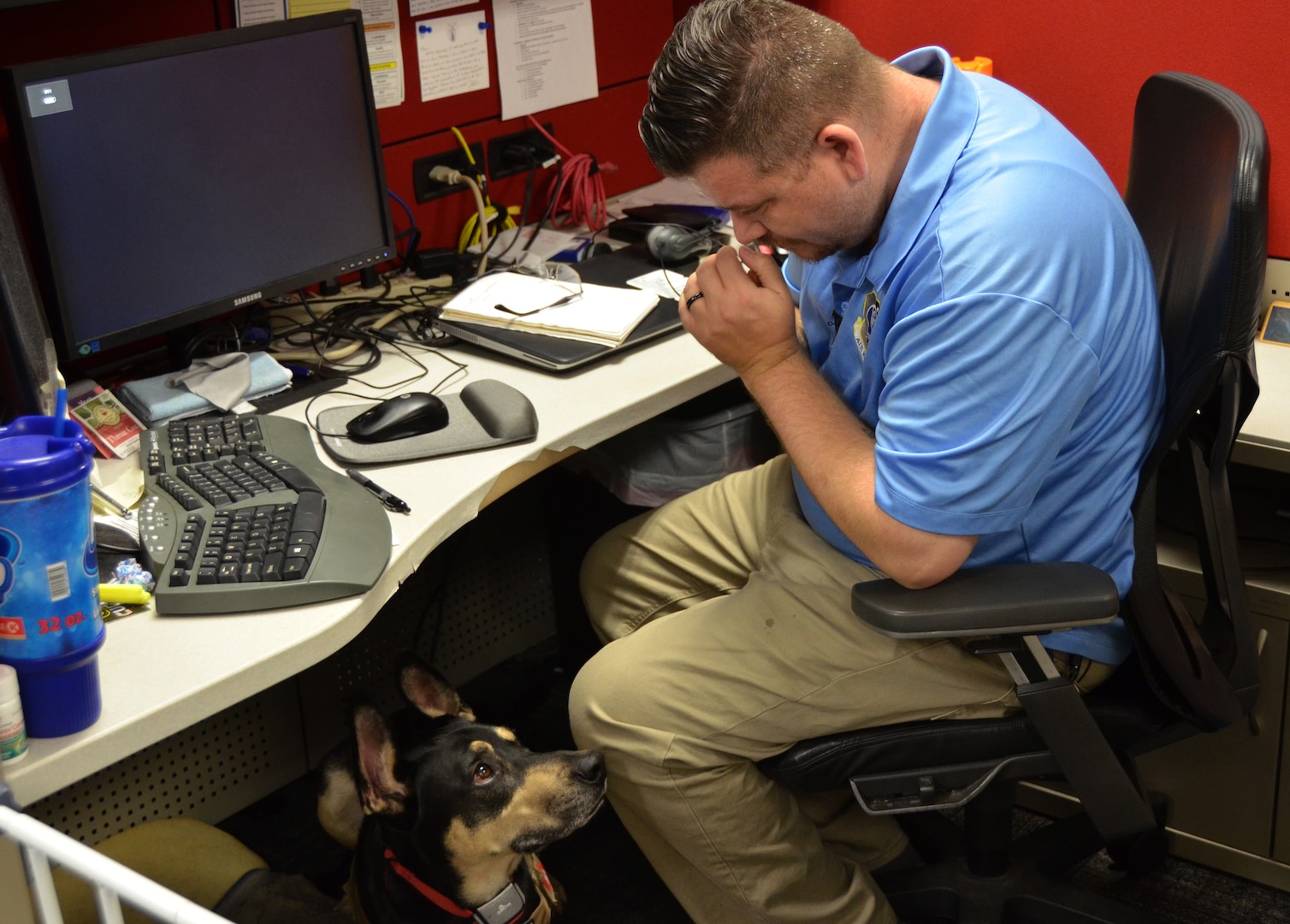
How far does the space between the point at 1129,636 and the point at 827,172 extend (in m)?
0.56

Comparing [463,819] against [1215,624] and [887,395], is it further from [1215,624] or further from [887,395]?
[1215,624]

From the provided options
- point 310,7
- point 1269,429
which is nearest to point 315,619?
point 310,7

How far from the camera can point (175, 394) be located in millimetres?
1516

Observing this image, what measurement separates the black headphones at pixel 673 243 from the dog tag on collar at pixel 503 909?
94 centimetres

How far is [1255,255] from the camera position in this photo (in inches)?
42.1

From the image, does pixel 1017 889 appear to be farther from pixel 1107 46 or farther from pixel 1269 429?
pixel 1107 46

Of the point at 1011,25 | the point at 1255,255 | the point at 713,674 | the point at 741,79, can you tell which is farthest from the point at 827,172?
the point at 1011,25

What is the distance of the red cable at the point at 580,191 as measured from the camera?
2.16 m

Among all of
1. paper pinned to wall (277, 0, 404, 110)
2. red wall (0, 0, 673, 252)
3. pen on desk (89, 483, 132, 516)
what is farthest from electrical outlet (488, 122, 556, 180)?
pen on desk (89, 483, 132, 516)

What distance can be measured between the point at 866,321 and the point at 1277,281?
3.21 ft

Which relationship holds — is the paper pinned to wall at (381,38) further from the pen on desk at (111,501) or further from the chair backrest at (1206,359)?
the chair backrest at (1206,359)

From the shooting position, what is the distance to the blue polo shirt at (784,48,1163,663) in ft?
3.50

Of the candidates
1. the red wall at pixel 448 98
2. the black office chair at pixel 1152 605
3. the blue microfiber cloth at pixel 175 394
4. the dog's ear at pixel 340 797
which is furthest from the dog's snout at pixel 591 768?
the red wall at pixel 448 98

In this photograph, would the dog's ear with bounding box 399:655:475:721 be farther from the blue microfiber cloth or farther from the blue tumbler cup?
the blue tumbler cup
